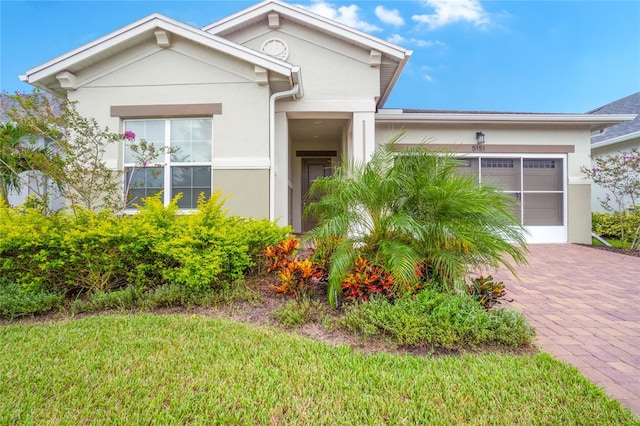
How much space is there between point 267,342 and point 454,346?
1.80 m

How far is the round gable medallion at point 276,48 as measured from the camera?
8359mm

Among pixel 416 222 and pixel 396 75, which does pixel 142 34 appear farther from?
pixel 416 222

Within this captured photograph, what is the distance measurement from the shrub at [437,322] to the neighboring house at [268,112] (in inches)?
111

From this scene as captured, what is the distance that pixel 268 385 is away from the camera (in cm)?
241

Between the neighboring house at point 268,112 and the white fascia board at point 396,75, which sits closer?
the neighboring house at point 268,112

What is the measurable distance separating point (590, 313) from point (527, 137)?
290 inches

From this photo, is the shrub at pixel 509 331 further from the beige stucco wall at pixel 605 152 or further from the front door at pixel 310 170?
the beige stucco wall at pixel 605 152

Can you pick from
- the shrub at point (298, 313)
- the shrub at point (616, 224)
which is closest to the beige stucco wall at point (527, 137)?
the shrub at point (616, 224)

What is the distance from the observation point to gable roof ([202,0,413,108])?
25.3 ft

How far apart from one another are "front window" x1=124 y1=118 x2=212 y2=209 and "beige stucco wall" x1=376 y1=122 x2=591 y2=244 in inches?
205

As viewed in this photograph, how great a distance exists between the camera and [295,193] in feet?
41.0

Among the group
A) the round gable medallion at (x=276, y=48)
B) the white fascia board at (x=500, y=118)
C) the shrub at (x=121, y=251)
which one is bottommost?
the shrub at (x=121, y=251)

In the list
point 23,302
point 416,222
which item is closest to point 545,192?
point 416,222

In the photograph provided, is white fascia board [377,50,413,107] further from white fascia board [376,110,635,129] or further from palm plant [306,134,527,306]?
palm plant [306,134,527,306]
